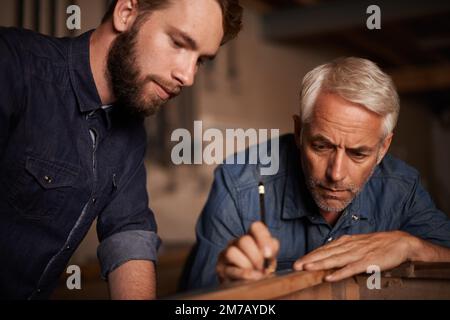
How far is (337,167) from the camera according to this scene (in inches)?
62.2

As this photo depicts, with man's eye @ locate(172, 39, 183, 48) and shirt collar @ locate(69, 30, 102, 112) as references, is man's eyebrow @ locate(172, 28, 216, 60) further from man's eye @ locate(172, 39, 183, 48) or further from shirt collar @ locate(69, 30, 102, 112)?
shirt collar @ locate(69, 30, 102, 112)

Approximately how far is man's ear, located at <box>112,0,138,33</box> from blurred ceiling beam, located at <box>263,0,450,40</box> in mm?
3700

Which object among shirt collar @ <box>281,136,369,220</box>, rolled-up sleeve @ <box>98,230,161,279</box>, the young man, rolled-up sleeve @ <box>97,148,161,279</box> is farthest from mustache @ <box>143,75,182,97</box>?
shirt collar @ <box>281,136,369,220</box>

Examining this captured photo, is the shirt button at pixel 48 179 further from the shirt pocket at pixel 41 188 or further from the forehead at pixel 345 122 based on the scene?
the forehead at pixel 345 122

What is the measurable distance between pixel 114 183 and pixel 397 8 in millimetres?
3929

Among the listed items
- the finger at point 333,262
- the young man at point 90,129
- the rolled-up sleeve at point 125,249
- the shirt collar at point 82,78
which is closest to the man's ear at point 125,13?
the young man at point 90,129

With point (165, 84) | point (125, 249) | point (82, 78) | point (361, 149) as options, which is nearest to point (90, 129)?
point (82, 78)

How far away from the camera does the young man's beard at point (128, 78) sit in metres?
1.38

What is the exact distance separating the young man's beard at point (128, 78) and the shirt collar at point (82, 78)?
61 mm

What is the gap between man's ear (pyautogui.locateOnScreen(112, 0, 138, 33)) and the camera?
143cm

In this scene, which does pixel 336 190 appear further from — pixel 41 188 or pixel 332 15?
pixel 332 15

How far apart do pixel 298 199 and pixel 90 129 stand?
0.79 m

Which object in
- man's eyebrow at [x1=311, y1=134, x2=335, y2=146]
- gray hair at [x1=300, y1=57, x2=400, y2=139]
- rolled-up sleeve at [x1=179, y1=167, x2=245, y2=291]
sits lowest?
rolled-up sleeve at [x1=179, y1=167, x2=245, y2=291]

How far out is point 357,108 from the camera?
161 cm
